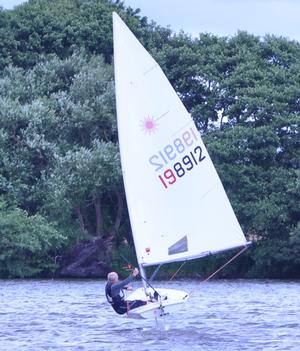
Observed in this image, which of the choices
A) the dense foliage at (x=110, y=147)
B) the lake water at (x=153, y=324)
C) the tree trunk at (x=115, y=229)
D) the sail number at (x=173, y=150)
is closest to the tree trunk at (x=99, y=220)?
the dense foliage at (x=110, y=147)

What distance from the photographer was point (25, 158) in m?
55.4

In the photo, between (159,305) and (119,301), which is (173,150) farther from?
(119,301)

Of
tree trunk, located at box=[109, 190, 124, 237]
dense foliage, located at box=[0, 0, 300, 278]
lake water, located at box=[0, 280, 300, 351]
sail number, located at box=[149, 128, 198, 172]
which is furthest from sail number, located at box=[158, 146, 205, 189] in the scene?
tree trunk, located at box=[109, 190, 124, 237]

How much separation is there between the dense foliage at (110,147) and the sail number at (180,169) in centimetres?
2719

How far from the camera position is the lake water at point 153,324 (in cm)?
2366

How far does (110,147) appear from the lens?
54.6 metres

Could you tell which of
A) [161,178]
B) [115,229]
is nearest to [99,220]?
[115,229]

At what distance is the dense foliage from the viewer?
53.7 meters

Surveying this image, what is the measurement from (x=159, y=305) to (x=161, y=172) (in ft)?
9.77

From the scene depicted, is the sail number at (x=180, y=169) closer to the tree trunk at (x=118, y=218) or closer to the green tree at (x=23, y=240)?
the green tree at (x=23, y=240)

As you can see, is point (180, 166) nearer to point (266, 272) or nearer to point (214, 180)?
point (214, 180)

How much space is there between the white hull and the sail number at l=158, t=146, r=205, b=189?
2460mm

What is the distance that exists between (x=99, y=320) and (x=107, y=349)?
6599mm

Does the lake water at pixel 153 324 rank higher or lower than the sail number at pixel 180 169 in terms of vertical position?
lower
